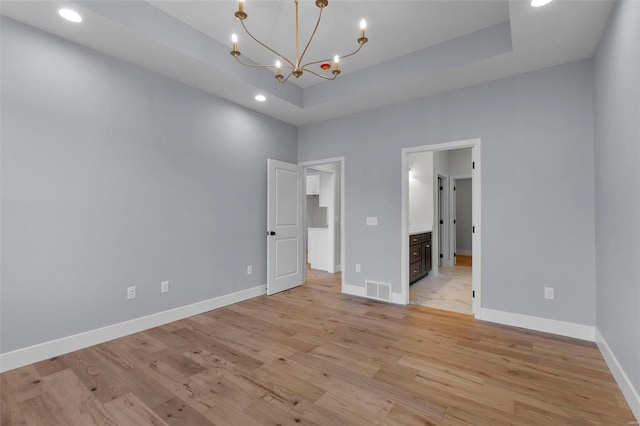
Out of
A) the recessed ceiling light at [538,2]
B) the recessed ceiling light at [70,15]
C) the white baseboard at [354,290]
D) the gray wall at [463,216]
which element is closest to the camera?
the recessed ceiling light at [538,2]

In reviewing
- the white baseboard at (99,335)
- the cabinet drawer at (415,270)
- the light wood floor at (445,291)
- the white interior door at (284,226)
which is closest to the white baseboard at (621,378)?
the light wood floor at (445,291)

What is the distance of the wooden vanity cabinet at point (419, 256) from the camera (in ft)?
15.6

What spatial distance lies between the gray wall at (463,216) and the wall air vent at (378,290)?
5.59 m

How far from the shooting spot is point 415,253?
4914 millimetres

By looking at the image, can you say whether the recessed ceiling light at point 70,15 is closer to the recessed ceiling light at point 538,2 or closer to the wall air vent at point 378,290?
the recessed ceiling light at point 538,2

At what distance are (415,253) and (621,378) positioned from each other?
299 centimetres

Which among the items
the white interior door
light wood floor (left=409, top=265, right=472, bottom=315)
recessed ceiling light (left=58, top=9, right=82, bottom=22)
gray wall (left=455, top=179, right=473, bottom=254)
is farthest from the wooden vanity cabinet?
recessed ceiling light (left=58, top=9, right=82, bottom=22)

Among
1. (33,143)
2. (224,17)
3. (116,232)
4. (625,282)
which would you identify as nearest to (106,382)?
(116,232)

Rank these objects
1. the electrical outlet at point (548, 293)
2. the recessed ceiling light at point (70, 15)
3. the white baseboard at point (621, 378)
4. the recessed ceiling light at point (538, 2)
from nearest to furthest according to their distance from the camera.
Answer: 1. the white baseboard at point (621, 378)
2. the recessed ceiling light at point (538, 2)
3. the recessed ceiling light at point (70, 15)
4. the electrical outlet at point (548, 293)

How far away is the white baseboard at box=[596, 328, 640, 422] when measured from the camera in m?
1.74

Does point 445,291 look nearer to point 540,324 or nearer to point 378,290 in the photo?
point 378,290

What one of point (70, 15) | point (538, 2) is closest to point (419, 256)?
point (538, 2)

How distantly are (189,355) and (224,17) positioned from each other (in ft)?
10.4

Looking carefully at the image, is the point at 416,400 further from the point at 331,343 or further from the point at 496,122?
the point at 496,122
